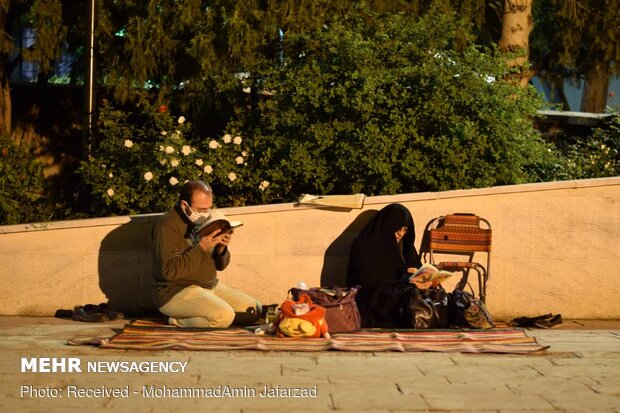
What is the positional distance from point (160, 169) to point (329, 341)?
394cm

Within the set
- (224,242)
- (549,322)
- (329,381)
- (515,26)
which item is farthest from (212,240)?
(515,26)

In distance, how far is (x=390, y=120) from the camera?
12.6m

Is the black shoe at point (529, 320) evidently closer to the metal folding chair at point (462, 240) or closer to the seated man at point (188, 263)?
the metal folding chair at point (462, 240)

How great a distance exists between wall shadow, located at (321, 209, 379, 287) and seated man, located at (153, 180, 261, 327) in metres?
1.55

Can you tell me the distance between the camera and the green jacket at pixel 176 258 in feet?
31.9

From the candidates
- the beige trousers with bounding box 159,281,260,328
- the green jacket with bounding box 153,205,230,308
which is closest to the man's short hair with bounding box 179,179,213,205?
the green jacket with bounding box 153,205,230,308

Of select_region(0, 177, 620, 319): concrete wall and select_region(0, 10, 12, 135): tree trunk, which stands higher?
select_region(0, 10, 12, 135): tree trunk

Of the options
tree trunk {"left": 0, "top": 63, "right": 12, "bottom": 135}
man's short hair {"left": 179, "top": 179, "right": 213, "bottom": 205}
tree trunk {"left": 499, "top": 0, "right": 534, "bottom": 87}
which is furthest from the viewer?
tree trunk {"left": 499, "top": 0, "right": 534, "bottom": 87}

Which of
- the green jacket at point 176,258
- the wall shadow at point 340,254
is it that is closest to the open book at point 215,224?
the green jacket at point 176,258

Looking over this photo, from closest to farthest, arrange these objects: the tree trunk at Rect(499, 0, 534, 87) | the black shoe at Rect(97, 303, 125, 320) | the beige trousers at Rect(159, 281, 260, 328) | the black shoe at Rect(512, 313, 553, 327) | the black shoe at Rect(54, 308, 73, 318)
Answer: the beige trousers at Rect(159, 281, 260, 328) < the black shoe at Rect(97, 303, 125, 320) < the black shoe at Rect(512, 313, 553, 327) < the black shoe at Rect(54, 308, 73, 318) < the tree trunk at Rect(499, 0, 534, 87)

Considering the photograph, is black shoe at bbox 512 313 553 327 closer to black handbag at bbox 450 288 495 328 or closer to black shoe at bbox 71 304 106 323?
black handbag at bbox 450 288 495 328

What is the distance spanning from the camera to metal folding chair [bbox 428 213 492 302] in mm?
11125

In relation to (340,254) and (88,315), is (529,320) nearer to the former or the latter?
(340,254)

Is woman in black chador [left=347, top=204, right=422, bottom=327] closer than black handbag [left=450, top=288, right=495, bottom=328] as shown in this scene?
No
